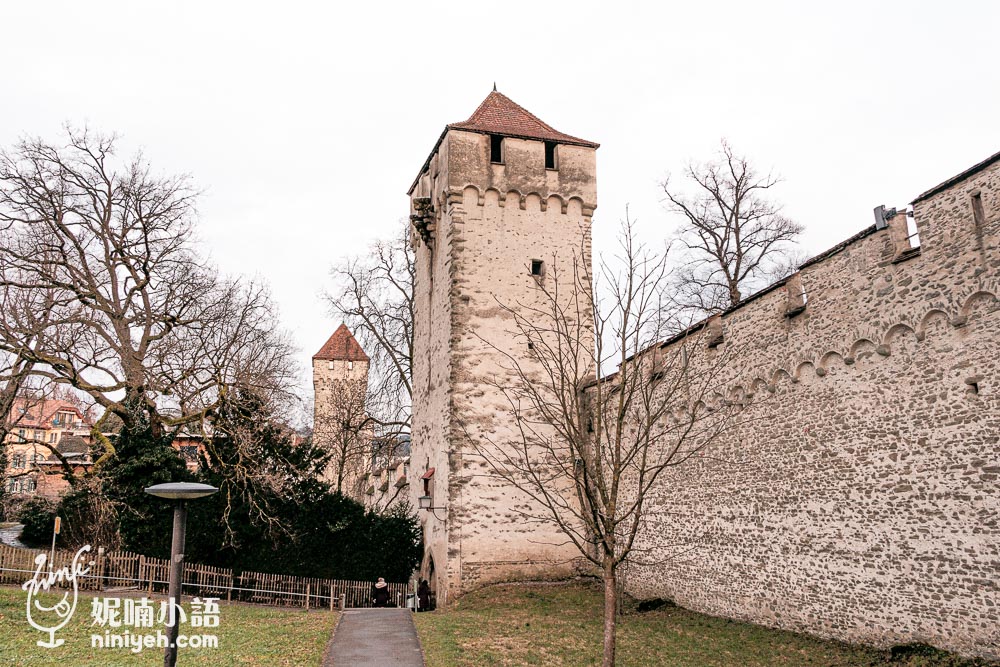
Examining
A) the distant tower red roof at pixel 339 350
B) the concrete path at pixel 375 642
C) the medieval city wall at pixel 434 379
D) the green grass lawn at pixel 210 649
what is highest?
the distant tower red roof at pixel 339 350

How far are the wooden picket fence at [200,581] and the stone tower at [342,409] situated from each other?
747cm

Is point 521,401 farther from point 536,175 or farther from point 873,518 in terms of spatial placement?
point 873,518

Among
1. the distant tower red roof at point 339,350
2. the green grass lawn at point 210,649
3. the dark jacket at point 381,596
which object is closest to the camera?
the green grass lawn at point 210,649

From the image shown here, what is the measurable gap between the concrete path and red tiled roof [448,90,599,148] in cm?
1152

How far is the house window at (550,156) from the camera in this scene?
1973cm

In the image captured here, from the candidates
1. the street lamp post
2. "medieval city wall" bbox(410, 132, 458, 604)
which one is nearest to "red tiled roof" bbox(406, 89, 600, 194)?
"medieval city wall" bbox(410, 132, 458, 604)

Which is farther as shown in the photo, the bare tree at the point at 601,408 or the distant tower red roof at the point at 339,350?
the distant tower red roof at the point at 339,350

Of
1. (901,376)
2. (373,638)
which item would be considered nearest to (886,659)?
(901,376)

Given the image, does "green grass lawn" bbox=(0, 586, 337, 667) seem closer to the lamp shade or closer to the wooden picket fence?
the wooden picket fence

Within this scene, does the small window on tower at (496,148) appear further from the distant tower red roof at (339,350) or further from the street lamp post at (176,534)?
the distant tower red roof at (339,350)

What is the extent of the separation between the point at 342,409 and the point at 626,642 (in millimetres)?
19749

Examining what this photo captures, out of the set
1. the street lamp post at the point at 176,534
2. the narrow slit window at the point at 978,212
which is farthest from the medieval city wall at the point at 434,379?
the narrow slit window at the point at 978,212

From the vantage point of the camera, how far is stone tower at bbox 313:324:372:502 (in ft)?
89.2

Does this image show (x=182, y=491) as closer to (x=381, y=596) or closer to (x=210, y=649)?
(x=210, y=649)
